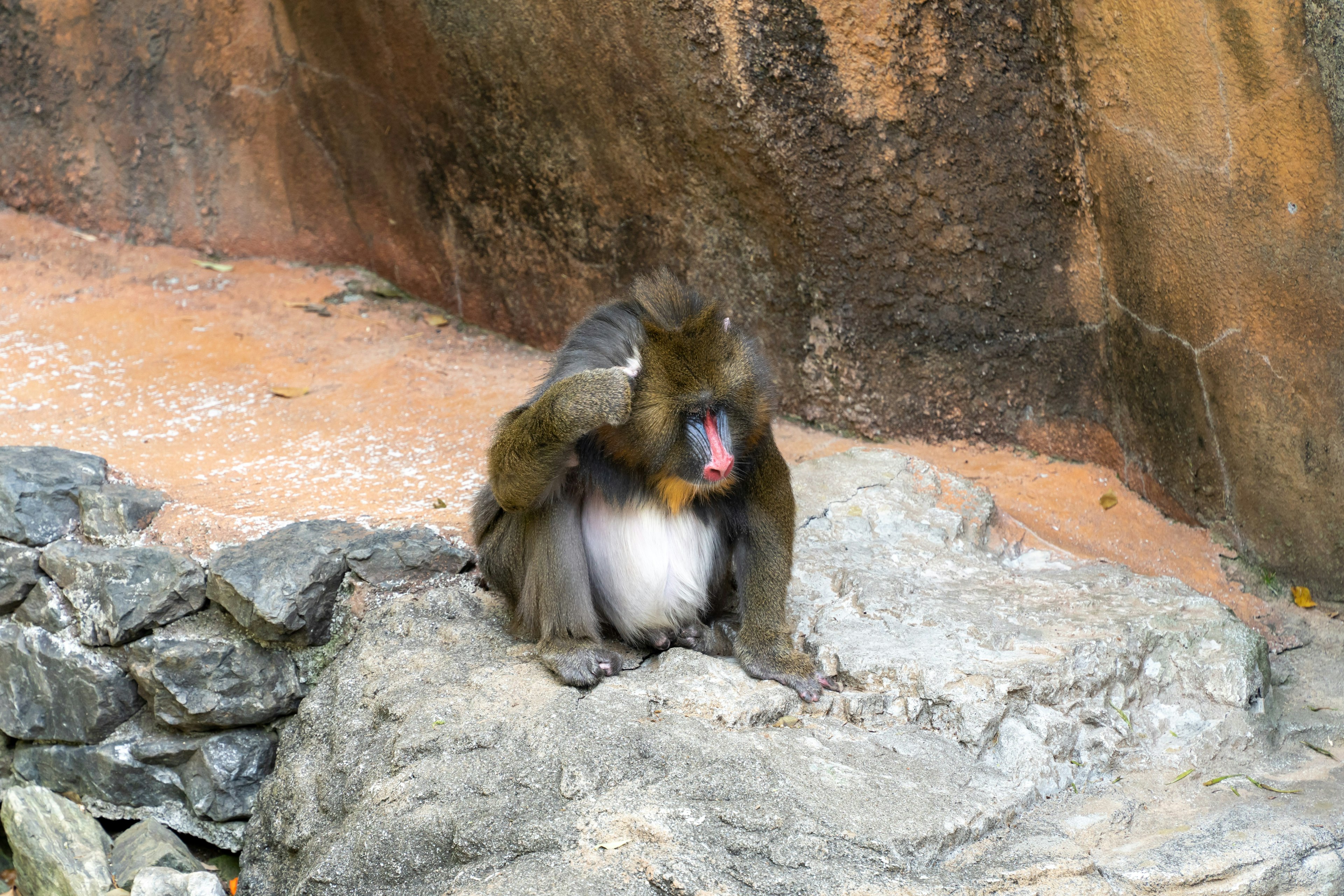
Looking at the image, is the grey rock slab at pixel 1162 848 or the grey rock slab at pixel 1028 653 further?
the grey rock slab at pixel 1028 653

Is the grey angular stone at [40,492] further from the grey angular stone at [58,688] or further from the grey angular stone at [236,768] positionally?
the grey angular stone at [236,768]

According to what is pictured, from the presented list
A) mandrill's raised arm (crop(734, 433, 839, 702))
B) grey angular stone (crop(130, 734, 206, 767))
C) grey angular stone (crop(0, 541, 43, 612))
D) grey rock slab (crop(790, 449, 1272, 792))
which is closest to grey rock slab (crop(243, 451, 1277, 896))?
grey rock slab (crop(790, 449, 1272, 792))

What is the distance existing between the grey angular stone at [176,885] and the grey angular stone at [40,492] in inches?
50.4

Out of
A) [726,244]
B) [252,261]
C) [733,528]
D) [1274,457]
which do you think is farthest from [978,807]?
[252,261]

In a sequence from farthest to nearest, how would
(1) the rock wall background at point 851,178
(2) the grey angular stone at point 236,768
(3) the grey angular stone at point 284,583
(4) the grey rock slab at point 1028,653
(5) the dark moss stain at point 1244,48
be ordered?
(2) the grey angular stone at point 236,768, (1) the rock wall background at point 851,178, (3) the grey angular stone at point 284,583, (5) the dark moss stain at point 1244,48, (4) the grey rock slab at point 1028,653

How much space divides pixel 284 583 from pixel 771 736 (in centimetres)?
171

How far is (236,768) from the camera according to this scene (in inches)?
167

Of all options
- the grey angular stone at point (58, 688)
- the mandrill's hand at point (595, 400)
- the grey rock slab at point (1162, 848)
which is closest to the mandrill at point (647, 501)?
the mandrill's hand at point (595, 400)

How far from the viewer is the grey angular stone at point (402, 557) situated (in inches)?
163

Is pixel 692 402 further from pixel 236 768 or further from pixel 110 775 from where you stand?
pixel 110 775

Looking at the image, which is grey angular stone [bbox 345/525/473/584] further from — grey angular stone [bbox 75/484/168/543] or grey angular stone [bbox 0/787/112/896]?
grey angular stone [bbox 0/787/112/896]

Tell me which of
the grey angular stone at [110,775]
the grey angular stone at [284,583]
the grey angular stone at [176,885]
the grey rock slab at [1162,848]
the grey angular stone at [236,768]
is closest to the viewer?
the grey rock slab at [1162,848]

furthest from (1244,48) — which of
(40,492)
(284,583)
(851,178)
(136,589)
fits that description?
(40,492)

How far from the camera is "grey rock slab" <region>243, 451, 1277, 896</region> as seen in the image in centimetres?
289
